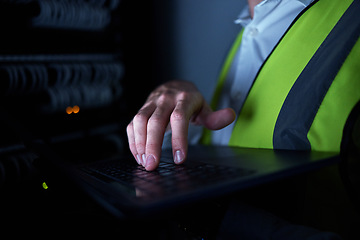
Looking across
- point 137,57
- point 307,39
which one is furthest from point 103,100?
point 307,39

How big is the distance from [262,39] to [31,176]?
107cm

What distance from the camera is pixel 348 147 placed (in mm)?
551

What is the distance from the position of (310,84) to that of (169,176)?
34 centimetres

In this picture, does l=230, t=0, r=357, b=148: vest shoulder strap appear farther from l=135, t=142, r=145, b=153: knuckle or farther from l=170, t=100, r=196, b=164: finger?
l=135, t=142, r=145, b=153: knuckle

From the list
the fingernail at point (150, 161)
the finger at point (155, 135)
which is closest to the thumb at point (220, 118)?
the finger at point (155, 135)

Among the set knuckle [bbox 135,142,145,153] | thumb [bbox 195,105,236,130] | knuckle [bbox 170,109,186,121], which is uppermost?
knuckle [bbox 170,109,186,121]

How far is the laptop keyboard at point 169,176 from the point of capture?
403 millimetres

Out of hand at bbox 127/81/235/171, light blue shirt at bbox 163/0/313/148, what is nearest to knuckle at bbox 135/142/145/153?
hand at bbox 127/81/235/171

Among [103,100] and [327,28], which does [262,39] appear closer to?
[327,28]

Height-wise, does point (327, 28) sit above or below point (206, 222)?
above

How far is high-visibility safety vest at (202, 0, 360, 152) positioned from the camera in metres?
0.59

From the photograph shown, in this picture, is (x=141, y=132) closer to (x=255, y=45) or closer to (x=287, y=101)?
(x=287, y=101)

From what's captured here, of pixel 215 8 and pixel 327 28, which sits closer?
pixel 327 28

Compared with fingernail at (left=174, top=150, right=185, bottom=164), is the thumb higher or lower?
higher
